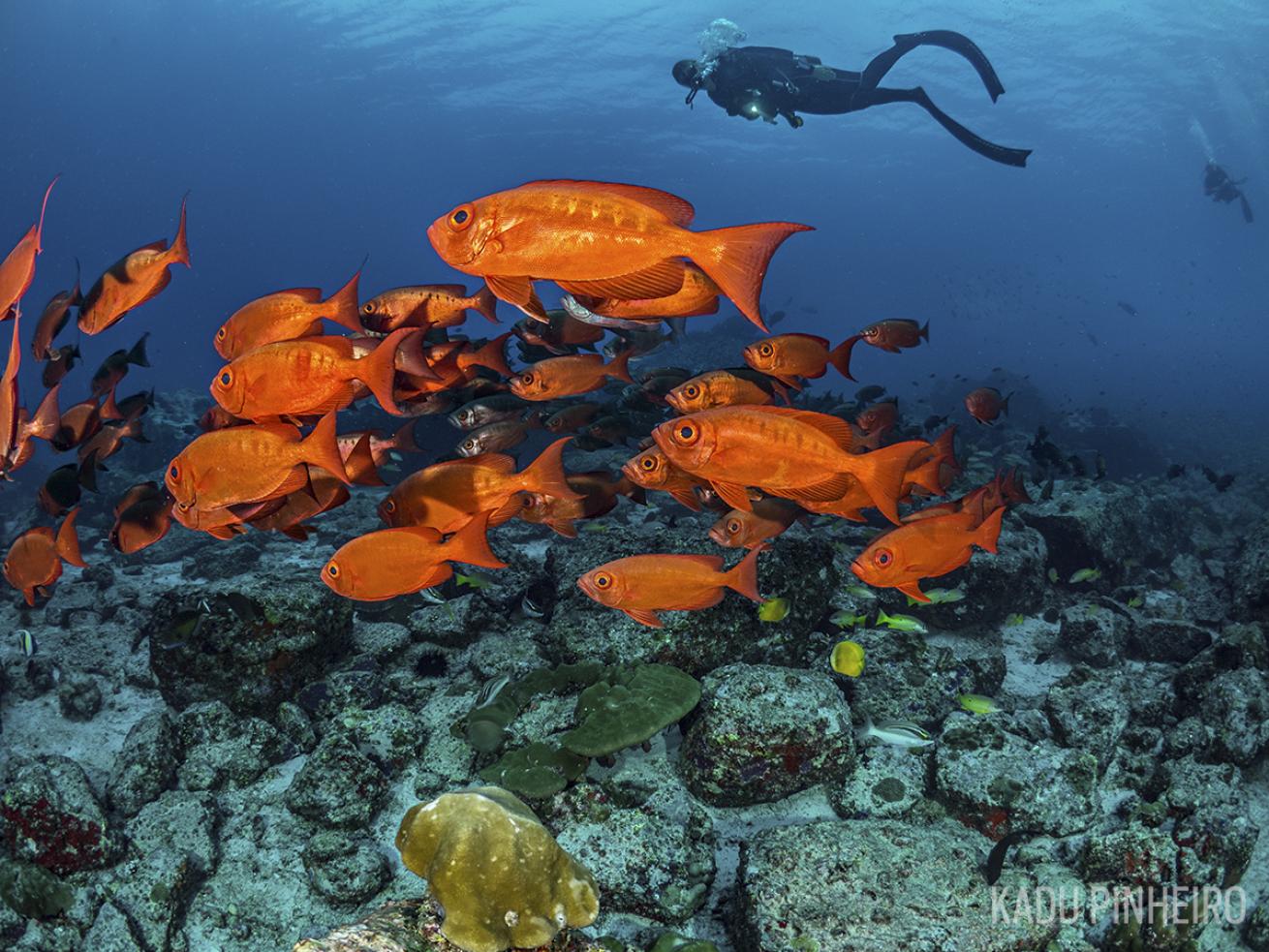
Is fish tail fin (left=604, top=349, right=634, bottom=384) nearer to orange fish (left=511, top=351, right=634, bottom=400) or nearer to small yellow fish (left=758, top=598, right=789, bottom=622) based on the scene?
orange fish (left=511, top=351, right=634, bottom=400)

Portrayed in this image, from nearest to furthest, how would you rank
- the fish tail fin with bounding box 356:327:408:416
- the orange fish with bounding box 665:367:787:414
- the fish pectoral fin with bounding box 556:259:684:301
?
the fish pectoral fin with bounding box 556:259:684:301
the fish tail fin with bounding box 356:327:408:416
the orange fish with bounding box 665:367:787:414

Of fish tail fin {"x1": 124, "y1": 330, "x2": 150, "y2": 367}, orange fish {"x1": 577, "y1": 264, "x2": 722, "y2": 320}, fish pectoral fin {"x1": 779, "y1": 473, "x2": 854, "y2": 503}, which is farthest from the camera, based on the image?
fish tail fin {"x1": 124, "y1": 330, "x2": 150, "y2": 367}

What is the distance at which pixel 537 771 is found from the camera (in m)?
4.52

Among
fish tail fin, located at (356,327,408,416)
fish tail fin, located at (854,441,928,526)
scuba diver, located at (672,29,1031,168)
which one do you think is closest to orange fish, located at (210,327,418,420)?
fish tail fin, located at (356,327,408,416)

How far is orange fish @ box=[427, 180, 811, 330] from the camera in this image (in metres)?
2.20

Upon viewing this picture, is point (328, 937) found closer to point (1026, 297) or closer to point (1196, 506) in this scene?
point (1196, 506)

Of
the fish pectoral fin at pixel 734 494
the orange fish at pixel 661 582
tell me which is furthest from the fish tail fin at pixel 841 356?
the fish pectoral fin at pixel 734 494

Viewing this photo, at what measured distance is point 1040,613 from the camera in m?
8.93

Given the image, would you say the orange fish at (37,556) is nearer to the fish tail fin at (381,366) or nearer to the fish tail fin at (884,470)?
the fish tail fin at (381,366)

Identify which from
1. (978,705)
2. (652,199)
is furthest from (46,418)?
(978,705)

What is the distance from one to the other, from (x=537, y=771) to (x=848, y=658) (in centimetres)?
262

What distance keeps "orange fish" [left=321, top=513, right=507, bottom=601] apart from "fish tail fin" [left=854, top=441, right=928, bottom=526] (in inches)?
75.5

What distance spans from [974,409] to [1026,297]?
148 m

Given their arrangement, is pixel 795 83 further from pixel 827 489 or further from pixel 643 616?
pixel 643 616
